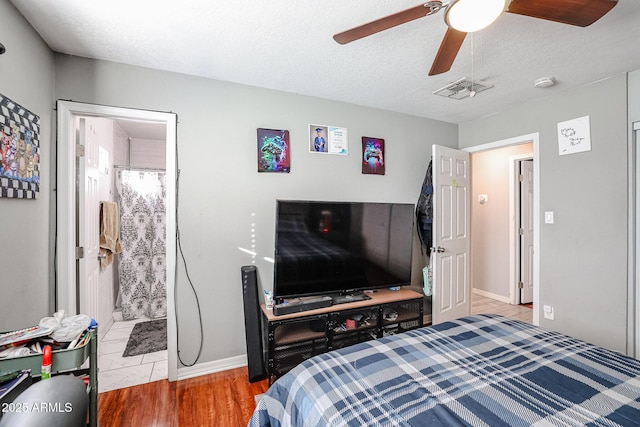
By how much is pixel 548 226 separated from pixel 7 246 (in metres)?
4.03

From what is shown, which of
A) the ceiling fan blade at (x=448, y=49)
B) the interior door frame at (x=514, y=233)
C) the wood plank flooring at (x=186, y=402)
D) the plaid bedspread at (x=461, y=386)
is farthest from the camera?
the interior door frame at (x=514, y=233)

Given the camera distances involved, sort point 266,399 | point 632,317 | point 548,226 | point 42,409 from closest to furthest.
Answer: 1. point 42,409
2. point 266,399
3. point 632,317
4. point 548,226

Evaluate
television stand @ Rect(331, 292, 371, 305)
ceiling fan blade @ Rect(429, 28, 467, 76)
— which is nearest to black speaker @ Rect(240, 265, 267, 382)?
television stand @ Rect(331, 292, 371, 305)

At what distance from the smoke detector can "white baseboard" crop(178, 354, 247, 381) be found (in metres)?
3.45

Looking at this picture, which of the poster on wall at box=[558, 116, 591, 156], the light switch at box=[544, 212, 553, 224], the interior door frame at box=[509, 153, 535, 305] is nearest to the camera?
the poster on wall at box=[558, 116, 591, 156]

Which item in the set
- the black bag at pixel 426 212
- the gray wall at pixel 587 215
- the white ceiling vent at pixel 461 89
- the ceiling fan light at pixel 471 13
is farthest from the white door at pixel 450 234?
the ceiling fan light at pixel 471 13

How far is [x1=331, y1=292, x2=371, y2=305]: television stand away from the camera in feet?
8.56

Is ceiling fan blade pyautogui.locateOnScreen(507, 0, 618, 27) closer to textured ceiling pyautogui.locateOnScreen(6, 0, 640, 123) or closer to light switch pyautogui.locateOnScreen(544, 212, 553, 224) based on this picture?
textured ceiling pyautogui.locateOnScreen(6, 0, 640, 123)

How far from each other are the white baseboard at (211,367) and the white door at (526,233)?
13.1 ft

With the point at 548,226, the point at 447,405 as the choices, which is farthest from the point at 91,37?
the point at 548,226

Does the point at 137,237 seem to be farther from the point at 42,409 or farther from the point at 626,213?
the point at 626,213

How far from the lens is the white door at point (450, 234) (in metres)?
3.16

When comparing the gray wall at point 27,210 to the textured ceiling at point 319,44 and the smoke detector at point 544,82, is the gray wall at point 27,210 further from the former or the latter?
the smoke detector at point 544,82

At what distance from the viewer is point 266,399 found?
4.38 ft
